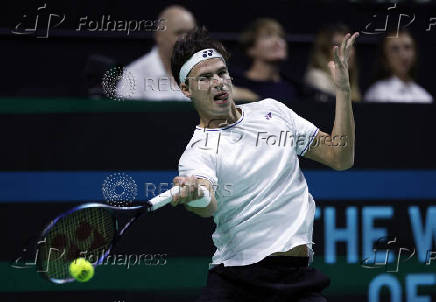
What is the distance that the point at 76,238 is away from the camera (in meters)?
3.99

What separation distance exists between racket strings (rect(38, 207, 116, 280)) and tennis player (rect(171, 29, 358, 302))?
1.56ft

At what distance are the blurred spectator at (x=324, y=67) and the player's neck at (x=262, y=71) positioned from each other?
13.6 inches

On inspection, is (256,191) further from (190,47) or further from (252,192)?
(190,47)

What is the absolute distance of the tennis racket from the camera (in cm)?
380

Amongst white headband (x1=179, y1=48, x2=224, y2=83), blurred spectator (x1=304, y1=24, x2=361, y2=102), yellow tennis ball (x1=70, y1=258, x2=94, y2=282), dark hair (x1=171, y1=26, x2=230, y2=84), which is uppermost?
blurred spectator (x1=304, y1=24, x2=361, y2=102)

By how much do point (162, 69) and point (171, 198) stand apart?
2382mm

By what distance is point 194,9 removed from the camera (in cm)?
752

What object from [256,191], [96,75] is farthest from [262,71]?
[256,191]

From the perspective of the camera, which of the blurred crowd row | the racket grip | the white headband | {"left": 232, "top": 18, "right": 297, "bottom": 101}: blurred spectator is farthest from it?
{"left": 232, "top": 18, "right": 297, "bottom": 101}: blurred spectator

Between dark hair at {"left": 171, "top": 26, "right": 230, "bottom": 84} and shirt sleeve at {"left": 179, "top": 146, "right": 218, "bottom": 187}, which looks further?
dark hair at {"left": 171, "top": 26, "right": 230, "bottom": 84}

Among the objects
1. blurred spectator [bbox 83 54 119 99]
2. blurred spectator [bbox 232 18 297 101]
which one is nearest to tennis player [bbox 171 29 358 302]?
blurred spectator [bbox 83 54 119 99]

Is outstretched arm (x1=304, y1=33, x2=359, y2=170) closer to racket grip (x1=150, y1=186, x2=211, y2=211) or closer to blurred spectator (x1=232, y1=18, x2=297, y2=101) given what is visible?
racket grip (x1=150, y1=186, x2=211, y2=211)

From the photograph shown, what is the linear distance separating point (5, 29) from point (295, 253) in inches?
157

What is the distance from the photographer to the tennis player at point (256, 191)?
3.94 meters
